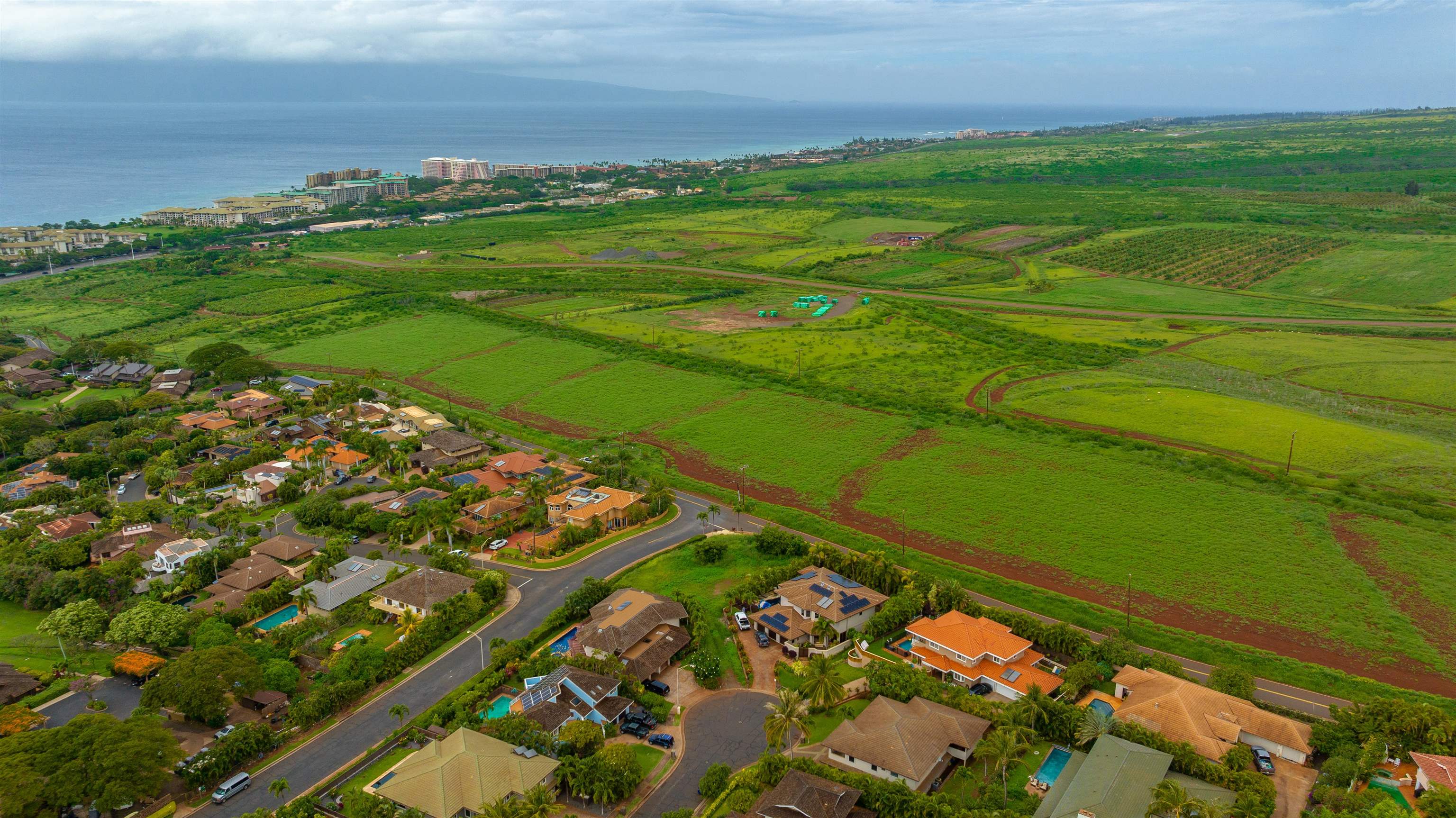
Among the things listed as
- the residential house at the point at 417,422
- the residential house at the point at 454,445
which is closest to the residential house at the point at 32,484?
the residential house at the point at 417,422

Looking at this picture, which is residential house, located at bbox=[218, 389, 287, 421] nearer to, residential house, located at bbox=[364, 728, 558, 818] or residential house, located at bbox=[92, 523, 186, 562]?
residential house, located at bbox=[92, 523, 186, 562]

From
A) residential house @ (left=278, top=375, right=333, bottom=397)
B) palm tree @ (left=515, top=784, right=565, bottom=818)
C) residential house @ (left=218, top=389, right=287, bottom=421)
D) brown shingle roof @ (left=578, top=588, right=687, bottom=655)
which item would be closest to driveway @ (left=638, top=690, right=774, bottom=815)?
palm tree @ (left=515, top=784, right=565, bottom=818)

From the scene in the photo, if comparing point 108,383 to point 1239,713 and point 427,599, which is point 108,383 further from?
point 1239,713

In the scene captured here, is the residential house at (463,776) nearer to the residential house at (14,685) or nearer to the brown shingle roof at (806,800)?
the brown shingle roof at (806,800)

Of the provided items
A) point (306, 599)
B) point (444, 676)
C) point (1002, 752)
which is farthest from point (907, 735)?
point (306, 599)

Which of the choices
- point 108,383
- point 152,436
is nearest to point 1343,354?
point 152,436

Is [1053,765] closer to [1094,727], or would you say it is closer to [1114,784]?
[1094,727]
